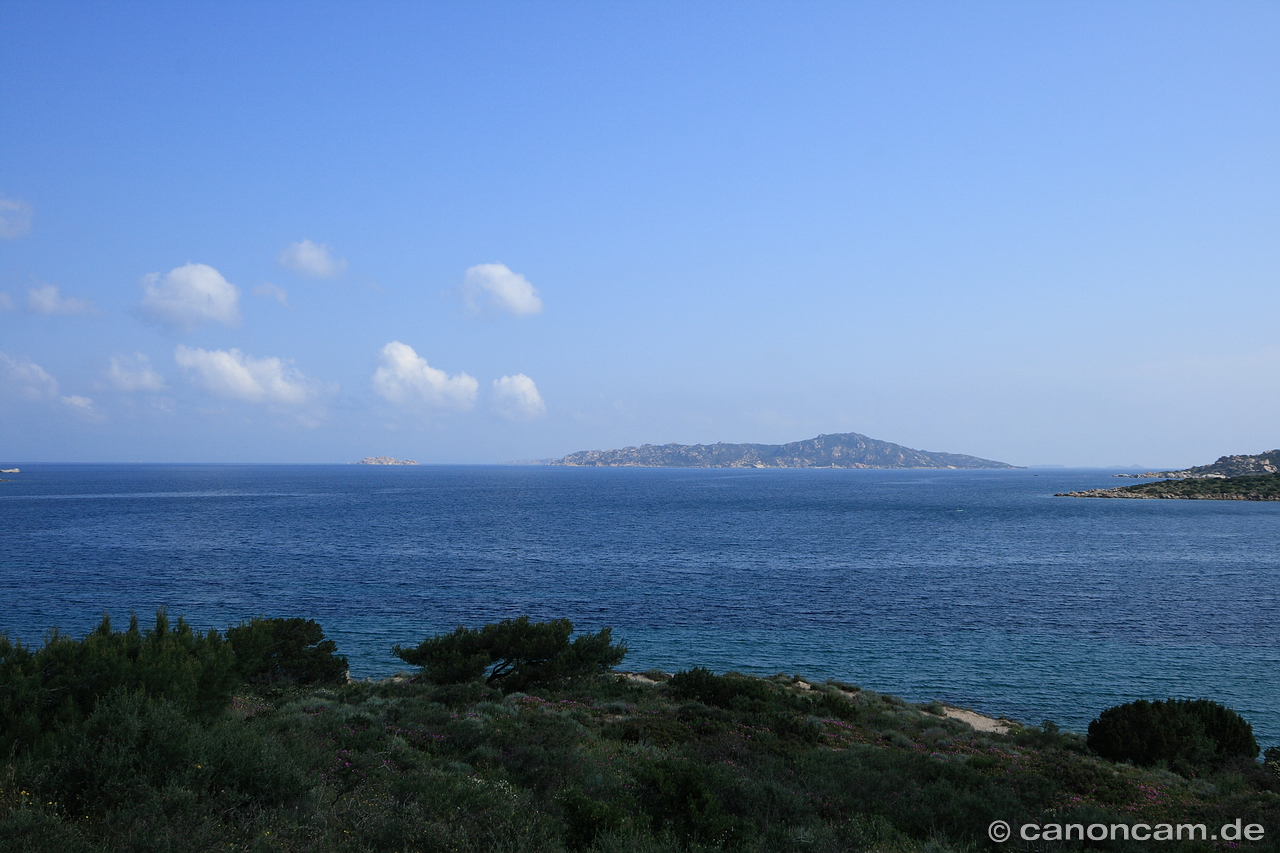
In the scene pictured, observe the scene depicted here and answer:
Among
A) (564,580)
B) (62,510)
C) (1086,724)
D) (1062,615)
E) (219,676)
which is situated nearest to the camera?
(219,676)

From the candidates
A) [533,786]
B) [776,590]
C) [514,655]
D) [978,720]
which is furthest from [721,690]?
[776,590]

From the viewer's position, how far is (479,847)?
8.71 meters

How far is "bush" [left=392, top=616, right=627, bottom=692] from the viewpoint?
22.7 meters

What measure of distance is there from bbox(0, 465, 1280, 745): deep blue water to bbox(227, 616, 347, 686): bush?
200 inches

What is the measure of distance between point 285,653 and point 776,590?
109 feet

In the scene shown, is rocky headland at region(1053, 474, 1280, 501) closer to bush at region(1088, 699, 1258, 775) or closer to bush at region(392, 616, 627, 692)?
bush at region(1088, 699, 1258, 775)

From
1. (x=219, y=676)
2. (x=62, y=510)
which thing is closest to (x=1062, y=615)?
(x=219, y=676)

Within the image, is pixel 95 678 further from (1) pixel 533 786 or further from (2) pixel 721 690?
(2) pixel 721 690

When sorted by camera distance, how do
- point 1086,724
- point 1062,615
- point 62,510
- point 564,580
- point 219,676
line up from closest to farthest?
point 219,676, point 1086,724, point 1062,615, point 564,580, point 62,510

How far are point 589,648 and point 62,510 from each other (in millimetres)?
115733

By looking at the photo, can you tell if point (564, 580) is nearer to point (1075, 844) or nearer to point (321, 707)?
point (321, 707)

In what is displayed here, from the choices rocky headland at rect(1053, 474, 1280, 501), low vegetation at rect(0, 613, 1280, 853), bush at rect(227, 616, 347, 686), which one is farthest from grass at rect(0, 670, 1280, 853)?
rocky headland at rect(1053, 474, 1280, 501)

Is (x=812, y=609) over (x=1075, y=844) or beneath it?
beneath

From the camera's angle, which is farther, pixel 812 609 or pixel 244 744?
pixel 812 609
